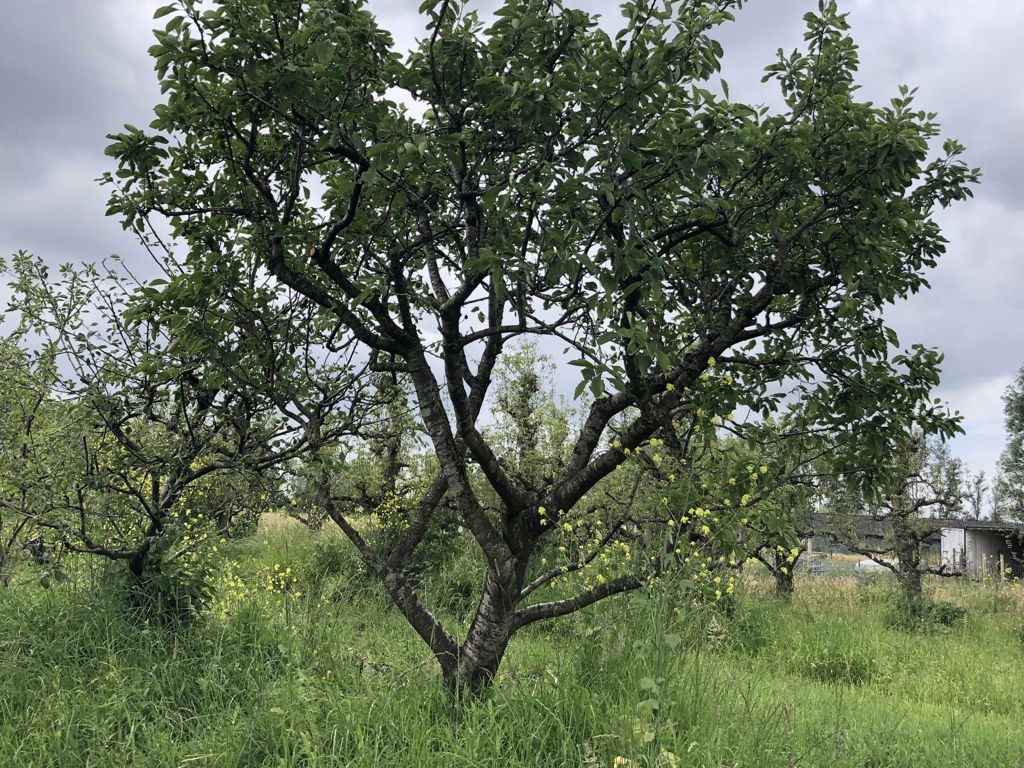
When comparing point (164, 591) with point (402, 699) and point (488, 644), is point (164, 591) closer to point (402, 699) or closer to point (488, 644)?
point (402, 699)

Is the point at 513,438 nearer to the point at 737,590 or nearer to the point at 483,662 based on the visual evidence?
the point at 737,590

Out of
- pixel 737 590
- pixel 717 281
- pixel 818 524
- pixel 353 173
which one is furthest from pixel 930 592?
pixel 353 173

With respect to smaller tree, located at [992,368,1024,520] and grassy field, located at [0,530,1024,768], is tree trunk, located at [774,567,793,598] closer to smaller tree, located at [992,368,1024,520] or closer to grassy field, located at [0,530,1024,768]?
grassy field, located at [0,530,1024,768]

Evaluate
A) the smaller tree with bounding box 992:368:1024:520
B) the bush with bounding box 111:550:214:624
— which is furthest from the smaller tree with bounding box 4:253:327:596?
the smaller tree with bounding box 992:368:1024:520

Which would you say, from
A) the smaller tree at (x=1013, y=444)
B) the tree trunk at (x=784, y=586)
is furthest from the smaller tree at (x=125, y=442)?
the smaller tree at (x=1013, y=444)

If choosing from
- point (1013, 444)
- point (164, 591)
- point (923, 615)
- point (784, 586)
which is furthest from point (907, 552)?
point (1013, 444)

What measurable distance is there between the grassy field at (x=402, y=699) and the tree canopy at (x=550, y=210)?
526 mm

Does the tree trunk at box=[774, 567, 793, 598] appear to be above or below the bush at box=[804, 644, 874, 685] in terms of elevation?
above

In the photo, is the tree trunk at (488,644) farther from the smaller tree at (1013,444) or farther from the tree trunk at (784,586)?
the smaller tree at (1013,444)

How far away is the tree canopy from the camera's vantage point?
11.8ft

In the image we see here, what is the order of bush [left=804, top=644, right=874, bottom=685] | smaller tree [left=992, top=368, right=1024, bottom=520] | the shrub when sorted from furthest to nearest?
1. smaller tree [left=992, top=368, right=1024, bottom=520]
2. the shrub
3. bush [left=804, top=644, right=874, bottom=685]

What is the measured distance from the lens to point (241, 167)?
15.6 ft

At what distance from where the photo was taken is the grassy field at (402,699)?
13.2 ft

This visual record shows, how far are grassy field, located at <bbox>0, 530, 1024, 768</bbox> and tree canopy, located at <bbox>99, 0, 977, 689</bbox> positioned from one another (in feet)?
1.73
